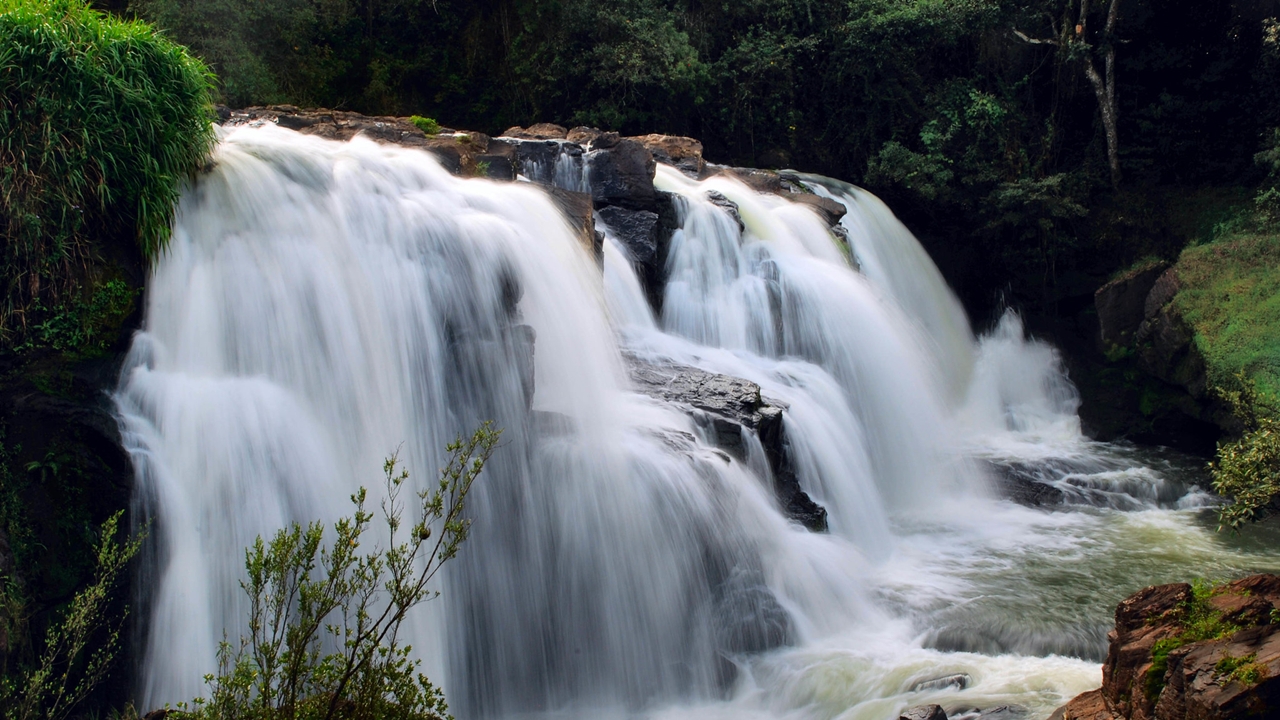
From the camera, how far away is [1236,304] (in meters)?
12.8

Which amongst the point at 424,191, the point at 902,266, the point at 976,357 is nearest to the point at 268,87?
the point at 424,191

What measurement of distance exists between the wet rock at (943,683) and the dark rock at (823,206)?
29.4 feet

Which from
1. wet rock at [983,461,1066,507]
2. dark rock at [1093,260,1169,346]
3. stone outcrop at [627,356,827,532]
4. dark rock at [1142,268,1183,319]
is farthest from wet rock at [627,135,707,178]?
dark rock at [1142,268,1183,319]

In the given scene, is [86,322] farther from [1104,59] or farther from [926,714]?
[1104,59]

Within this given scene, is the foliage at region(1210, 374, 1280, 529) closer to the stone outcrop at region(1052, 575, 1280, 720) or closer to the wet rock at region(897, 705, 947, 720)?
the stone outcrop at region(1052, 575, 1280, 720)

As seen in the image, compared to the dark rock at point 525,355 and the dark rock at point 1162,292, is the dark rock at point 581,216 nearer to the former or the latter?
the dark rock at point 525,355

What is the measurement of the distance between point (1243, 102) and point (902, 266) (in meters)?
7.48

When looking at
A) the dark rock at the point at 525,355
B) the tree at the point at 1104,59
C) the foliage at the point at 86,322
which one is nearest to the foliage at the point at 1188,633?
the dark rock at the point at 525,355

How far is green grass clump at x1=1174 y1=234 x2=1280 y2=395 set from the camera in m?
11.8

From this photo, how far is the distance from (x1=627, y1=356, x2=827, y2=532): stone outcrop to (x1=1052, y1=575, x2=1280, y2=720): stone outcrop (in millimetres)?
3612

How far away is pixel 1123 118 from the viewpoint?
18250 millimetres

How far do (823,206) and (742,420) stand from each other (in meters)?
7.12

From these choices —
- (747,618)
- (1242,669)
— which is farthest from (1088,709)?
(747,618)

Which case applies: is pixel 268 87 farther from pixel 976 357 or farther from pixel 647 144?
pixel 976 357
